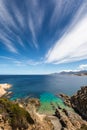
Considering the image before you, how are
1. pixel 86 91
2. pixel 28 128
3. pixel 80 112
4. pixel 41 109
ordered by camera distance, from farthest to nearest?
pixel 86 91 < pixel 41 109 < pixel 80 112 < pixel 28 128

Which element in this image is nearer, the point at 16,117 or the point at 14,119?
the point at 14,119

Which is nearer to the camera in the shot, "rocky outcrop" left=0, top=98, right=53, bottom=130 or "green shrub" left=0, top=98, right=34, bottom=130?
"rocky outcrop" left=0, top=98, right=53, bottom=130

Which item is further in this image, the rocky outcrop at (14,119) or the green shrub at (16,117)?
the green shrub at (16,117)

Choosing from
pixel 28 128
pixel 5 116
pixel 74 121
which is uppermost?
pixel 5 116

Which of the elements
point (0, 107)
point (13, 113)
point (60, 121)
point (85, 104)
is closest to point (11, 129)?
point (13, 113)

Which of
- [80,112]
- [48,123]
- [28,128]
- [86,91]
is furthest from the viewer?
[86,91]

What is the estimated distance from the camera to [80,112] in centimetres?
5244

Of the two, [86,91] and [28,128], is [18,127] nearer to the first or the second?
[28,128]

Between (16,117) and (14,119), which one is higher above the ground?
(16,117)

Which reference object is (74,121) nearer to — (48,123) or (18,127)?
(48,123)

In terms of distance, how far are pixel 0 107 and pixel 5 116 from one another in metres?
2.85

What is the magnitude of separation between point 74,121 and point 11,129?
74.4 feet

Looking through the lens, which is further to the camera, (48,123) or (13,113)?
(48,123)

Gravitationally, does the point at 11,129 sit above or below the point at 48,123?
above
